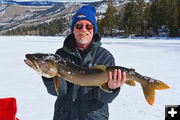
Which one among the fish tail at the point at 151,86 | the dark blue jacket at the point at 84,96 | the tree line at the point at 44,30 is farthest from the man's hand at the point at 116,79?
the tree line at the point at 44,30

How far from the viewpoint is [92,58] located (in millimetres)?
2535

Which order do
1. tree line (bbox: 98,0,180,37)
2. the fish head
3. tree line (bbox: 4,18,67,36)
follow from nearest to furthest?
the fish head < tree line (bbox: 98,0,180,37) < tree line (bbox: 4,18,67,36)

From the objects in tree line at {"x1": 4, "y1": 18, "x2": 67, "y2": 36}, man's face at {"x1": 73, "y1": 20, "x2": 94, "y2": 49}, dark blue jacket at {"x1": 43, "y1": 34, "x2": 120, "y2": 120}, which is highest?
tree line at {"x1": 4, "y1": 18, "x2": 67, "y2": 36}

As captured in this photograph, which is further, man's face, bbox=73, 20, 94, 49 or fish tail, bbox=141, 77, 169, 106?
man's face, bbox=73, 20, 94, 49

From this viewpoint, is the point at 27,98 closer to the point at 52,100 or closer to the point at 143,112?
the point at 52,100

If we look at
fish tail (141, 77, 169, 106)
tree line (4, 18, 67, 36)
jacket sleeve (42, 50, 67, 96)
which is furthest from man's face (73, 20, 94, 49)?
tree line (4, 18, 67, 36)

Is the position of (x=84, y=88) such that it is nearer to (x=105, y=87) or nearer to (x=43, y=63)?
(x=105, y=87)

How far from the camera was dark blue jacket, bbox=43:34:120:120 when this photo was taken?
95.4 inches

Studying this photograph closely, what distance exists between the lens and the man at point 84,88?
2.43 meters

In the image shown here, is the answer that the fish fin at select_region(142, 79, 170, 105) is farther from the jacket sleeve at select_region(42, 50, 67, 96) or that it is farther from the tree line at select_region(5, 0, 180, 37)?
the tree line at select_region(5, 0, 180, 37)

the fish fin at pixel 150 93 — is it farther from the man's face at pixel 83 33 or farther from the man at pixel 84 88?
the man's face at pixel 83 33

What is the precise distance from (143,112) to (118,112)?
0.61 meters

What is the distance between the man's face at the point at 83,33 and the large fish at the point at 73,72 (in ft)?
1.55

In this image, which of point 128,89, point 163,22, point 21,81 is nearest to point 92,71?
point 128,89
